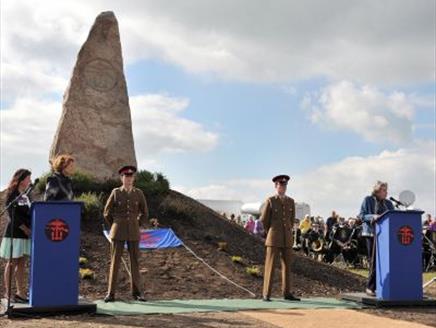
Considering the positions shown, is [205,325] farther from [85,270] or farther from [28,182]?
[85,270]

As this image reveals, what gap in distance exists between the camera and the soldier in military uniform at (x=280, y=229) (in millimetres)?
9695

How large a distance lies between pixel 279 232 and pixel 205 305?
155 centimetres

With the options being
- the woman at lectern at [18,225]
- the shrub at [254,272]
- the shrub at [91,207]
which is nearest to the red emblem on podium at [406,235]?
the shrub at [254,272]

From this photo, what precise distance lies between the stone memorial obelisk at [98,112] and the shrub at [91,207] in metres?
1.86

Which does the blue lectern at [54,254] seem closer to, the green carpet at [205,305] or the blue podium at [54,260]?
the blue podium at [54,260]

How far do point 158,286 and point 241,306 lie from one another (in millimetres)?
2192

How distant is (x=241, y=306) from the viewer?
897cm

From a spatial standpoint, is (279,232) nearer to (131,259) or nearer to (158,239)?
(131,259)

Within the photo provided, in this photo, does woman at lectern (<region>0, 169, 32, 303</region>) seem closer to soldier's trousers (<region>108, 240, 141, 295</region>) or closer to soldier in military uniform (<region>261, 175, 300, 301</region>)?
soldier's trousers (<region>108, 240, 141, 295</region>)

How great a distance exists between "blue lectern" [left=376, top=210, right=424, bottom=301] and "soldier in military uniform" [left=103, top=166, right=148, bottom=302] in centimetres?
335

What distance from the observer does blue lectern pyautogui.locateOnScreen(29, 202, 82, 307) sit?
7.73 meters

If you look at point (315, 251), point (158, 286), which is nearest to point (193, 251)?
point (158, 286)

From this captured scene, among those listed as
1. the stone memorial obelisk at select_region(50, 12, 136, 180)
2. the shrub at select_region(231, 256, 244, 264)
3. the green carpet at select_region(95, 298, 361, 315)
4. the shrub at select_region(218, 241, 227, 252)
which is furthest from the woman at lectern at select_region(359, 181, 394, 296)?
the stone memorial obelisk at select_region(50, 12, 136, 180)

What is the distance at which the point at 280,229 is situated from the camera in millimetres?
9711
